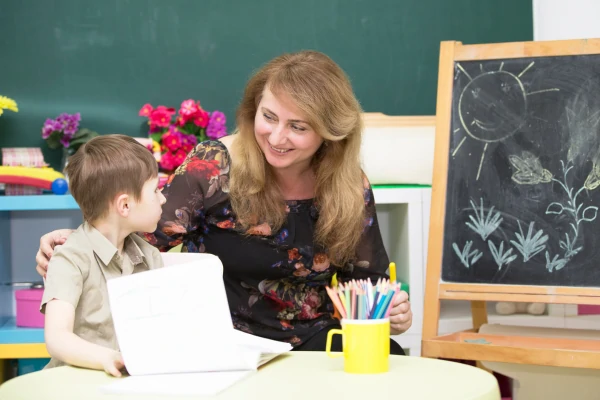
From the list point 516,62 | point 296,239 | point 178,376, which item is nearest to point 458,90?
point 516,62

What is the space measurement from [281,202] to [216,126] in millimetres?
947

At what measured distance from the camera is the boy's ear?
140 centimetres

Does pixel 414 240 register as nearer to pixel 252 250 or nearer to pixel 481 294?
pixel 481 294

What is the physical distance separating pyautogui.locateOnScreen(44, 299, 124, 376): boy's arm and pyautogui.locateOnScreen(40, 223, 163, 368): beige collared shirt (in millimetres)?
34

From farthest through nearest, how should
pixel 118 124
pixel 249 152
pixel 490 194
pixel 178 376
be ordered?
pixel 118 124 < pixel 490 194 < pixel 249 152 < pixel 178 376

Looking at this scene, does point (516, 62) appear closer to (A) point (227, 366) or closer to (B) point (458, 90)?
(B) point (458, 90)

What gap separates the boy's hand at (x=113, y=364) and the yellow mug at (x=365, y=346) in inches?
13.4

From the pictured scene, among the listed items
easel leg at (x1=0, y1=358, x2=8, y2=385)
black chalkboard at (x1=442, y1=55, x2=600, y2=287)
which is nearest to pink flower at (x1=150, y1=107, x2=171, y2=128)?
easel leg at (x1=0, y1=358, x2=8, y2=385)

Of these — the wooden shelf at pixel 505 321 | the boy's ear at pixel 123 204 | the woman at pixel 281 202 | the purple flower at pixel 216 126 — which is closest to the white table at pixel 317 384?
the boy's ear at pixel 123 204

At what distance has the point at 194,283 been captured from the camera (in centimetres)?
118

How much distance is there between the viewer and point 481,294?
213 cm

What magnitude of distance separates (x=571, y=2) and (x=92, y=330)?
2476 mm

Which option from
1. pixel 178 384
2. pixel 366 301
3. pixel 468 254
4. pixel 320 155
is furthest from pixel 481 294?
pixel 178 384

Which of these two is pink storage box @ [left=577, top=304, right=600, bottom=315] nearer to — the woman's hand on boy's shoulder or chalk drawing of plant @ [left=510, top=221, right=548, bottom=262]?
chalk drawing of plant @ [left=510, top=221, right=548, bottom=262]
